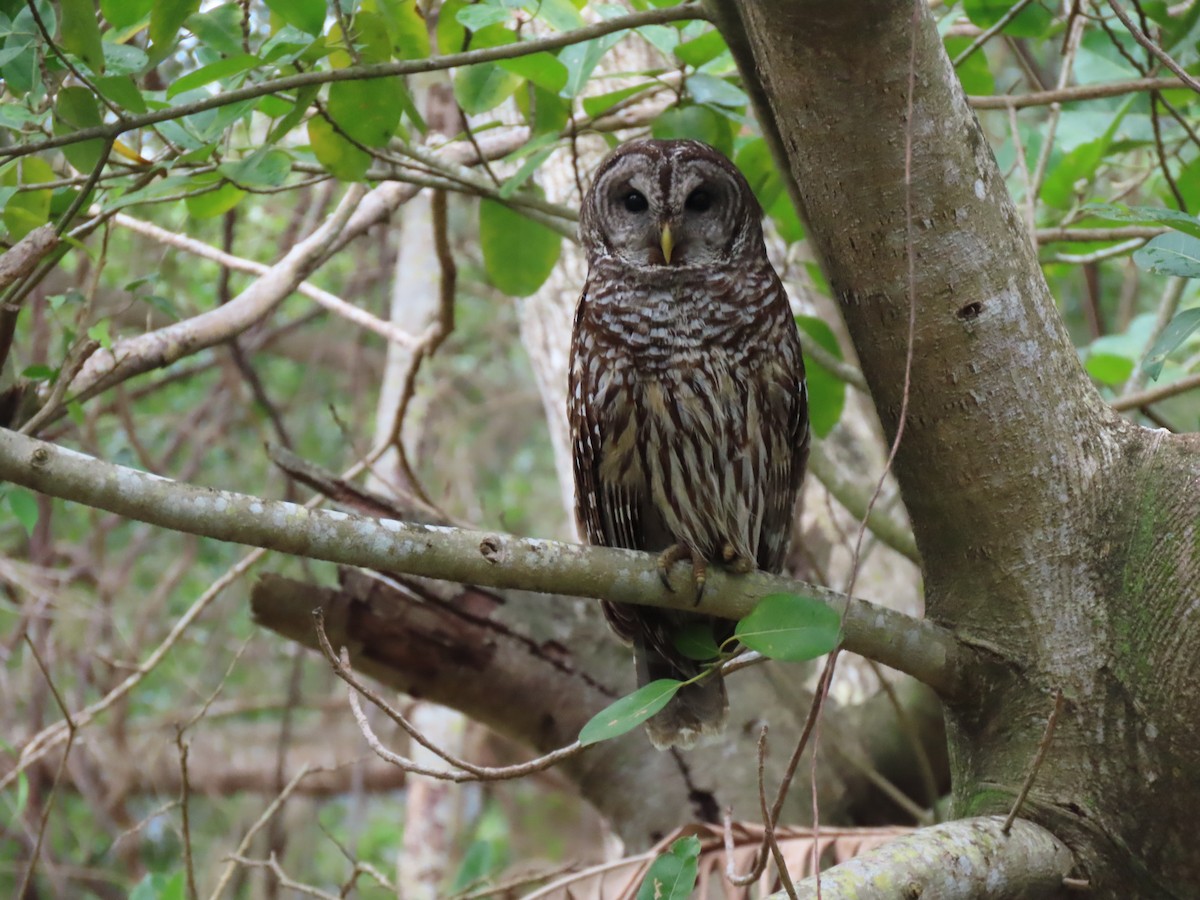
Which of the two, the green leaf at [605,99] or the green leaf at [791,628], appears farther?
the green leaf at [605,99]

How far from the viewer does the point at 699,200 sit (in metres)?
2.96

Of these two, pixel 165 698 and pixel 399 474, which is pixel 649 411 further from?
pixel 165 698

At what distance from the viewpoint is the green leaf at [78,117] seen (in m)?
2.21

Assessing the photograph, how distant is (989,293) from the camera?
1963 millimetres

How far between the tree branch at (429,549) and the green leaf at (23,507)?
926 mm

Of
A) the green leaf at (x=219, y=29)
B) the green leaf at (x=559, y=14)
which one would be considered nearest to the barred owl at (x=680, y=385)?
the green leaf at (x=559, y=14)

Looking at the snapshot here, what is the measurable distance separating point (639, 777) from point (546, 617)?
1.89 ft

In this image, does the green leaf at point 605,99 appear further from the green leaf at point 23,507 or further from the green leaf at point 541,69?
the green leaf at point 23,507

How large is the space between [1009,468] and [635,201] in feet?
4.32

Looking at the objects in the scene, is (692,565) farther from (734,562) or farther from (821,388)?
(821,388)

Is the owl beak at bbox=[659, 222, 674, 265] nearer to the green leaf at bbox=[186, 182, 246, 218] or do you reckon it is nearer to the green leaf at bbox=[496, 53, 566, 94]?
the green leaf at bbox=[496, 53, 566, 94]

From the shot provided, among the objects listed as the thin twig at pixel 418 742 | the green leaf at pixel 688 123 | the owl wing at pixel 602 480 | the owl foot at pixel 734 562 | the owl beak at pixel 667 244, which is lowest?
the thin twig at pixel 418 742

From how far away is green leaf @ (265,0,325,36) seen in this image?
212 cm

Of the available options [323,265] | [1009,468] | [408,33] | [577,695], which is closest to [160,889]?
[577,695]
